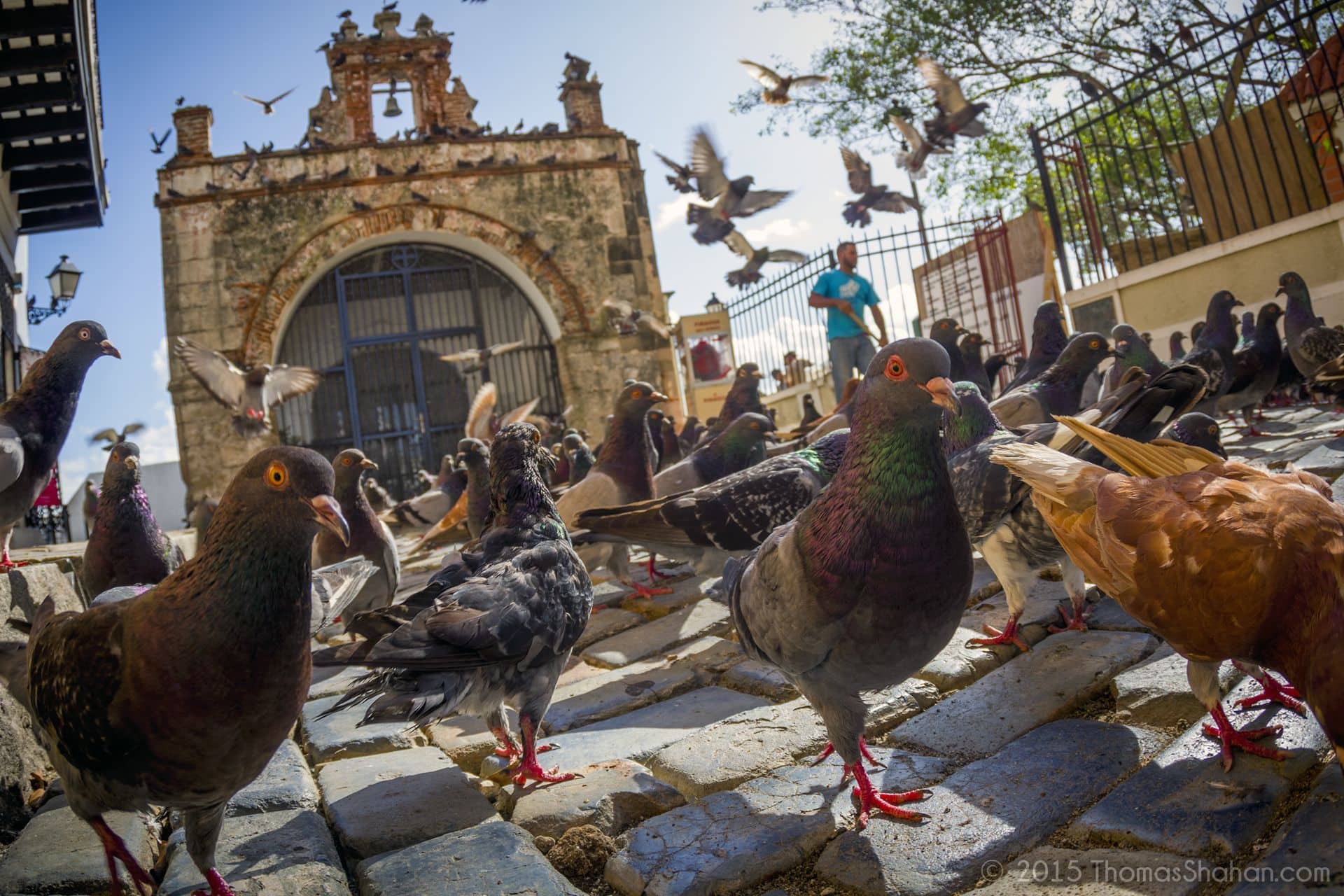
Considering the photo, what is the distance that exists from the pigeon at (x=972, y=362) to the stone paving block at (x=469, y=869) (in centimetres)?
526

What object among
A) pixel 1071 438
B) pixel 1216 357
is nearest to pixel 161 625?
pixel 1071 438

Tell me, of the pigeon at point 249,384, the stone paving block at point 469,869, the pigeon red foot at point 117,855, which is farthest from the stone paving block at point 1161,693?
the pigeon at point 249,384

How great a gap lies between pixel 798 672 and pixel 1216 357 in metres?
5.28

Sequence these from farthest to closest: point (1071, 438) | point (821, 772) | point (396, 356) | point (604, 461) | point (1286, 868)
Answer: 1. point (396, 356)
2. point (604, 461)
3. point (1071, 438)
4. point (821, 772)
5. point (1286, 868)

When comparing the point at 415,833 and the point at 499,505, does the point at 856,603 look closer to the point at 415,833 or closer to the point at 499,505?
the point at 415,833

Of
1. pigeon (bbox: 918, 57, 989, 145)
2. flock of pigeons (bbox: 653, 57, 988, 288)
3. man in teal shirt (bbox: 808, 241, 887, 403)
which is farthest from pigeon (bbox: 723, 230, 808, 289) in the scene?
man in teal shirt (bbox: 808, 241, 887, 403)

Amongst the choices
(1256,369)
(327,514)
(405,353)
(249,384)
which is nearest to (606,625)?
(327,514)

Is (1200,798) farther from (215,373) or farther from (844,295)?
(215,373)

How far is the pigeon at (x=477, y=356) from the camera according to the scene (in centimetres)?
1421

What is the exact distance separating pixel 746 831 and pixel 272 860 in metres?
1.23

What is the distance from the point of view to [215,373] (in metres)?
9.76

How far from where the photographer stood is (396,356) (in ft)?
51.9

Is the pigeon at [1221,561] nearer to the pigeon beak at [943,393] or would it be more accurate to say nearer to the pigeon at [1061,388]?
the pigeon beak at [943,393]

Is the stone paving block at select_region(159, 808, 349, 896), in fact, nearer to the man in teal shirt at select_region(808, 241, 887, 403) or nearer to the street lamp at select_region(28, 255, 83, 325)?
the man in teal shirt at select_region(808, 241, 887, 403)
